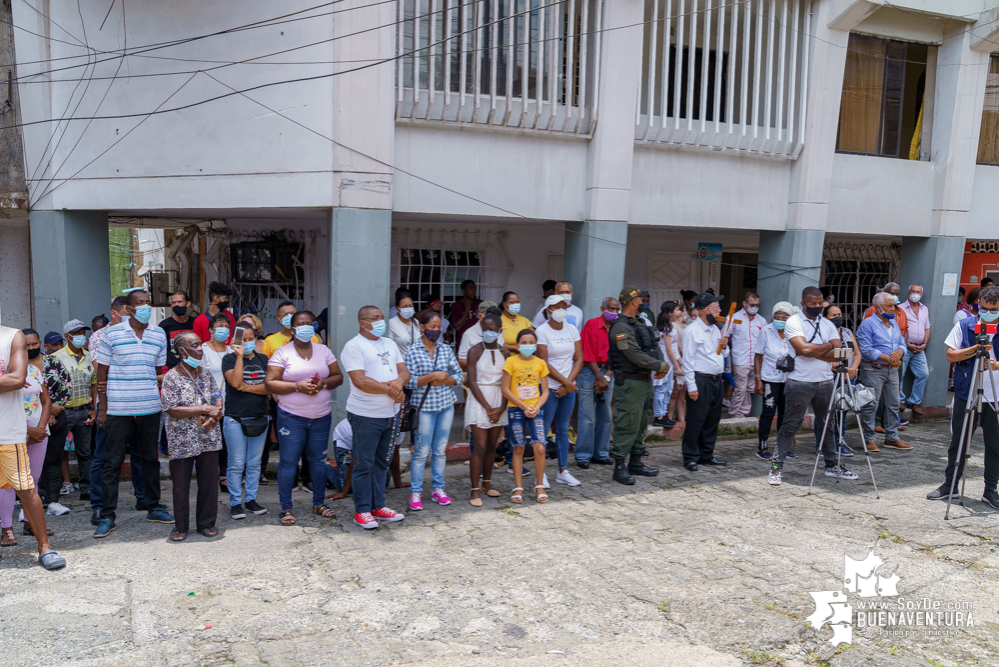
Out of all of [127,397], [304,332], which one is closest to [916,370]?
[304,332]

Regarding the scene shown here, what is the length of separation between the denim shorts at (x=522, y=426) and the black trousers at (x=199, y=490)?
266cm

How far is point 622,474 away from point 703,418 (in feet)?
4.21

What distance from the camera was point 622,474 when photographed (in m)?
8.04

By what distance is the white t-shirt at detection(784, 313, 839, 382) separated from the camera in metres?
7.94

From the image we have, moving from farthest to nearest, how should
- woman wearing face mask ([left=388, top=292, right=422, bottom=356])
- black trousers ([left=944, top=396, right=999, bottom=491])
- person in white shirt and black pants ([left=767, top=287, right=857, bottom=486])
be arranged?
person in white shirt and black pants ([left=767, top=287, right=857, bottom=486])
woman wearing face mask ([left=388, top=292, right=422, bottom=356])
black trousers ([left=944, top=396, right=999, bottom=491])

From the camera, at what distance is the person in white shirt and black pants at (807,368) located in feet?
25.9

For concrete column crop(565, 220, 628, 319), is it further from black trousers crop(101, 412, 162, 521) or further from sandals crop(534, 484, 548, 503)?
black trousers crop(101, 412, 162, 521)

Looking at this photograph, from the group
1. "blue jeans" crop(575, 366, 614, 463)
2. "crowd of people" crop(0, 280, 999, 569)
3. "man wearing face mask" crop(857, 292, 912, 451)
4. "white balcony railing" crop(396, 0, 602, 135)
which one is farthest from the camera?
"man wearing face mask" crop(857, 292, 912, 451)

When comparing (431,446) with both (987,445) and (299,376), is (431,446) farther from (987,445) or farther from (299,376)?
(987,445)

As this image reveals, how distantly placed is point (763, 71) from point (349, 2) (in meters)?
6.05

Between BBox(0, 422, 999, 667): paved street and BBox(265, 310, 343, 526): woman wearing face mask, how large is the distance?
399 mm

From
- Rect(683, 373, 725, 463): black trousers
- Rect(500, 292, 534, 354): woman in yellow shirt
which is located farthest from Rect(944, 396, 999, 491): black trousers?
Rect(500, 292, 534, 354): woman in yellow shirt

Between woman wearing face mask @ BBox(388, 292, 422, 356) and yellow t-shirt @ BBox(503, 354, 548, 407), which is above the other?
woman wearing face mask @ BBox(388, 292, 422, 356)

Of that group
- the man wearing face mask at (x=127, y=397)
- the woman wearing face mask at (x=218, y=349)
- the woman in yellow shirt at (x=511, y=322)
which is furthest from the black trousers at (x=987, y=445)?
the man wearing face mask at (x=127, y=397)
